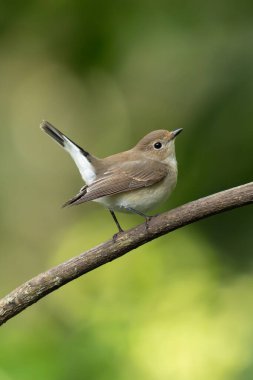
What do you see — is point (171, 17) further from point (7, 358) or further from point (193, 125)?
point (7, 358)

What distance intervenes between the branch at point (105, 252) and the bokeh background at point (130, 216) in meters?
0.27

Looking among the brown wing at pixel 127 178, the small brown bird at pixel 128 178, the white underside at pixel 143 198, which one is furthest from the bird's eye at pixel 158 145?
the white underside at pixel 143 198

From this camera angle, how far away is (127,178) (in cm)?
379

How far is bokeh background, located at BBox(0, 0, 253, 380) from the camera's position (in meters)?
2.91

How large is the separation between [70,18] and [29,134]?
2555mm

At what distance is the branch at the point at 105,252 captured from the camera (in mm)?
2617

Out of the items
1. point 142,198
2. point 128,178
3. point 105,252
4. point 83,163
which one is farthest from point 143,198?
point 105,252

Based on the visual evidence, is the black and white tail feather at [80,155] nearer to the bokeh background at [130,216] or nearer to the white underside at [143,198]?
the white underside at [143,198]

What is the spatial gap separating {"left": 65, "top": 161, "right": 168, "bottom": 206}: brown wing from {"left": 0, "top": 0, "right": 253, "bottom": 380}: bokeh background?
0.19 meters

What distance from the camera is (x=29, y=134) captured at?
7109mm

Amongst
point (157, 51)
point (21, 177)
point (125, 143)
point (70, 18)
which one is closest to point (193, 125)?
point (157, 51)

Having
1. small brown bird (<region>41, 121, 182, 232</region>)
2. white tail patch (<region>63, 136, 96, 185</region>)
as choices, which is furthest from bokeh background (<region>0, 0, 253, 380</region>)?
white tail patch (<region>63, 136, 96, 185</region>)

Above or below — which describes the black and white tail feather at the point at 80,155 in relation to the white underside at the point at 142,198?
above

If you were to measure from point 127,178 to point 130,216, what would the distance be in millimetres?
1079
